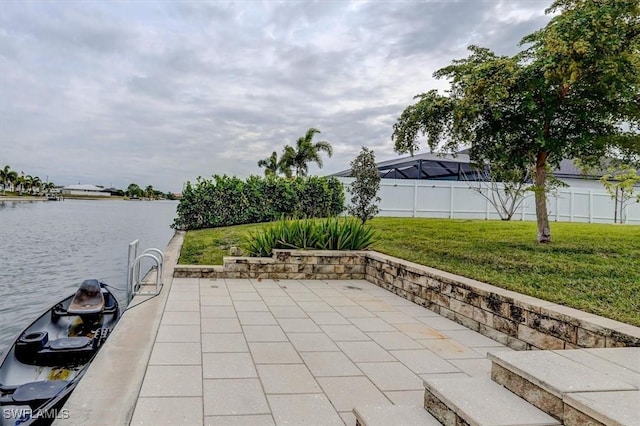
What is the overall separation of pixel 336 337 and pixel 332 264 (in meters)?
3.36

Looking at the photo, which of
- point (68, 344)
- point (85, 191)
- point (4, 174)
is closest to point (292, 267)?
point (68, 344)

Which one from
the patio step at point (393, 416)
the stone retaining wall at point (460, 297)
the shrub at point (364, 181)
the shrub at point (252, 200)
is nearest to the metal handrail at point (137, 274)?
the stone retaining wall at point (460, 297)

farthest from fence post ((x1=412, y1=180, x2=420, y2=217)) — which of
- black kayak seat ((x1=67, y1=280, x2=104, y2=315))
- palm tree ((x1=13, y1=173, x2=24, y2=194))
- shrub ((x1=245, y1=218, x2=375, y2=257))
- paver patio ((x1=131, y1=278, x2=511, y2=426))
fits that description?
palm tree ((x1=13, y1=173, x2=24, y2=194))

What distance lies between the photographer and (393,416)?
212 cm

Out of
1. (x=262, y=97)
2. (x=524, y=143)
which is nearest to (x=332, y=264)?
(x=524, y=143)

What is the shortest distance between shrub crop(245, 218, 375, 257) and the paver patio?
6.37ft

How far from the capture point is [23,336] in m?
3.63

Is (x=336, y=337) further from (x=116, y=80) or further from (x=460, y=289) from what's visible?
(x=116, y=80)

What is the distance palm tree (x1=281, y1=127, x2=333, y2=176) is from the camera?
2277 cm

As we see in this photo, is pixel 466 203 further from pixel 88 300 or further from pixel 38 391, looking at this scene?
pixel 38 391

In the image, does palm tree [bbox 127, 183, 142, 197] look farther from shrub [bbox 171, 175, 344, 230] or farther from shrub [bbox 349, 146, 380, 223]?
Result: shrub [bbox 349, 146, 380, 223]

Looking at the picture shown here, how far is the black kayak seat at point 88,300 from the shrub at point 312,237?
3161mm

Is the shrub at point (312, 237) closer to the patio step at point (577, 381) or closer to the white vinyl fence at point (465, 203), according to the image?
the patio step at point (577, 381)

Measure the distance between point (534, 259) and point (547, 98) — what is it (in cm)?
259
